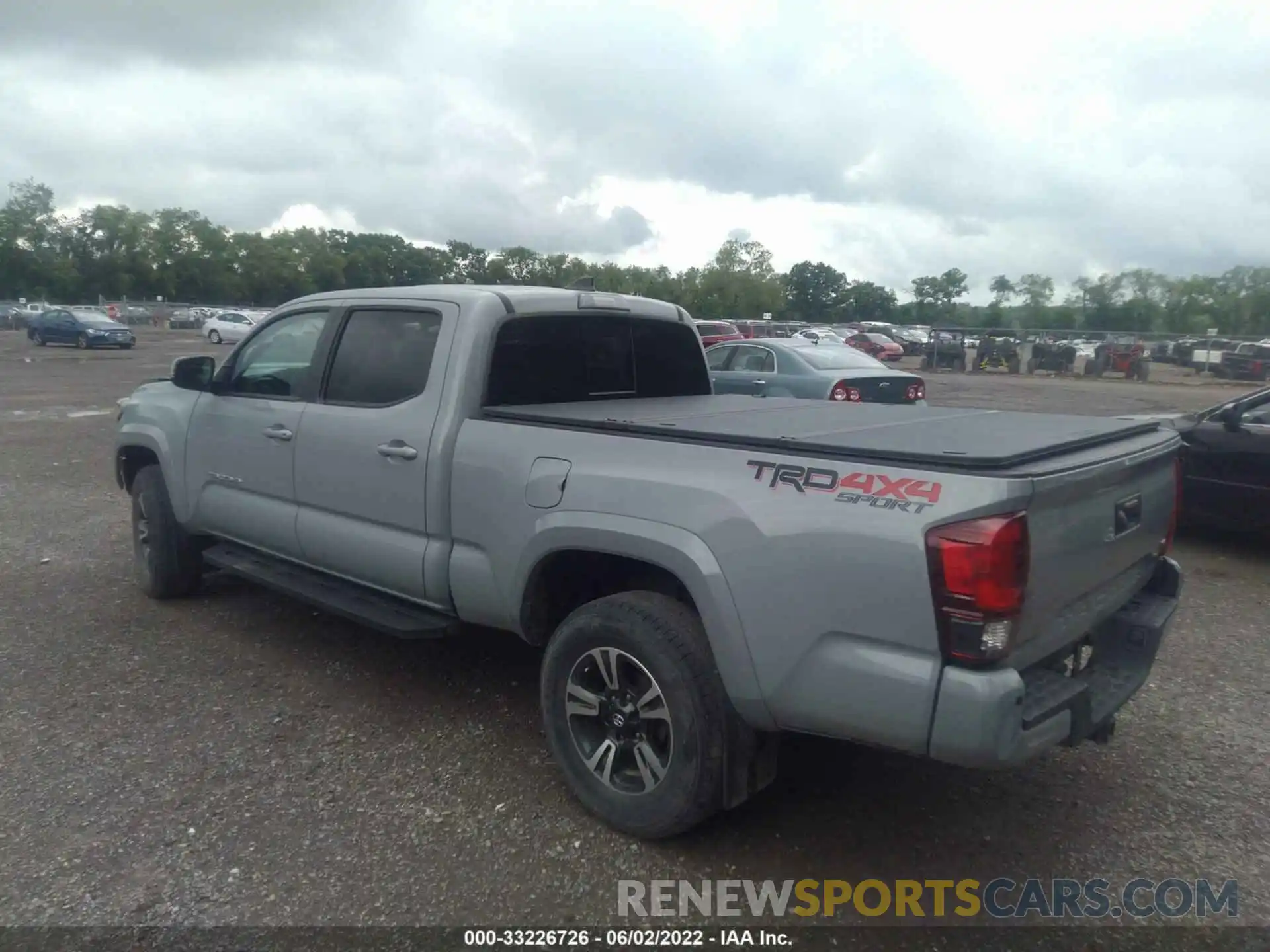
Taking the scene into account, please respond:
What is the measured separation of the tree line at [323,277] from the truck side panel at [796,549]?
40199 millimetres

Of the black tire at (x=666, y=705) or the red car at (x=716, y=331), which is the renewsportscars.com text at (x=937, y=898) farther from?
the red car at (x=716, y=331)

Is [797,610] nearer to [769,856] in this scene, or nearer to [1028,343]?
[769,856]

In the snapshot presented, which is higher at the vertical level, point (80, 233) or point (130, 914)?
point (80, 233)

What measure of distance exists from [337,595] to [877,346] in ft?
121

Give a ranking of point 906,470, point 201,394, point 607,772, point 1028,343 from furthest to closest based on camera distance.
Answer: point 1028,343 < point 201,394 < point 607,772 < point 906,470

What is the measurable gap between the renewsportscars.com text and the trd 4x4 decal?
4.34 ft

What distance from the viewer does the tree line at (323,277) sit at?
4747 centimetres

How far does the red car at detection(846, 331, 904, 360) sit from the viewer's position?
125 feet

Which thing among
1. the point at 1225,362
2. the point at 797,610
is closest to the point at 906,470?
the point at 797,610

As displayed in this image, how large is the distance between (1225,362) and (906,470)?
33249mm

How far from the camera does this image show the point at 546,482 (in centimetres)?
350

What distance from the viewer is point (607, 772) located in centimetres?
337

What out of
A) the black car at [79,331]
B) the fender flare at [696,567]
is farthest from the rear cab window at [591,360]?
the black car at [79,331]

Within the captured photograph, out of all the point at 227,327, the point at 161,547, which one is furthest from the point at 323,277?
the point at 161,547
